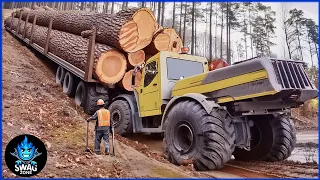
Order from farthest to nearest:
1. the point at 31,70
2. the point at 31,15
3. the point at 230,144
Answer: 1. the point at 31,15
2. the point at 31,70
3. the point at 230,144

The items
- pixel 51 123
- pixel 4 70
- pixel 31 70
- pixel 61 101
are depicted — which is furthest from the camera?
pixel 31 70

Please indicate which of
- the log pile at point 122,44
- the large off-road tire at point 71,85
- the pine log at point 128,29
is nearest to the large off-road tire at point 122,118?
the log pile at point 122,44

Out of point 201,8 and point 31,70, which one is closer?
point 31,70

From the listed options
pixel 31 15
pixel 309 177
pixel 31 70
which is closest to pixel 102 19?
pixel 31 70

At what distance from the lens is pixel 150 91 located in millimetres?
5996

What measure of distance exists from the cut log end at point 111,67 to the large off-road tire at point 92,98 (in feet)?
1.38

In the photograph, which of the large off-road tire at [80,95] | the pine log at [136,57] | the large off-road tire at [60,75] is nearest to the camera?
the pine log at [136,57]

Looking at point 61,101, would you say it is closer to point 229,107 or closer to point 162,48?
point 162,48

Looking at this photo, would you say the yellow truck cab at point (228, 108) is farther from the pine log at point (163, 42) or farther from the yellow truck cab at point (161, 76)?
the pine log at point (163, 42)

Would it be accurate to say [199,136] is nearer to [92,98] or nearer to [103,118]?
[103,118]

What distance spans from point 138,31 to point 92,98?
2012mm

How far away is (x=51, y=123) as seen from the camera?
5863 millimetres

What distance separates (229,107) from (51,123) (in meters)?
3.39

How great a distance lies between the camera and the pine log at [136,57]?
25.6 feet
